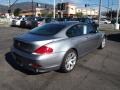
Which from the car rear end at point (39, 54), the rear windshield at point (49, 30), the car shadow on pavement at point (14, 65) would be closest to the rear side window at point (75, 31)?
the rear windshield at point (49, 30)

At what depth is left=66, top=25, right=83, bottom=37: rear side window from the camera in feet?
20.5

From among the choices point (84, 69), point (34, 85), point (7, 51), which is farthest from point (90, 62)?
point (7, 51)

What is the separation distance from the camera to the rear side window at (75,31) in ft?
20.5

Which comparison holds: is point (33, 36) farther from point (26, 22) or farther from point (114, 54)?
point (26, 22)

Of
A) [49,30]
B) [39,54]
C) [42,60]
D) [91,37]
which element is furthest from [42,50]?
[91,37]

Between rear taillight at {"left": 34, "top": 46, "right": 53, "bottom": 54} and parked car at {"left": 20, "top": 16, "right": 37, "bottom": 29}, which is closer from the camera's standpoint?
rear taillight at {"left": 34, "top": 46, "right": 53, "bottom": 54}

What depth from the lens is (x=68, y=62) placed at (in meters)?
5.96

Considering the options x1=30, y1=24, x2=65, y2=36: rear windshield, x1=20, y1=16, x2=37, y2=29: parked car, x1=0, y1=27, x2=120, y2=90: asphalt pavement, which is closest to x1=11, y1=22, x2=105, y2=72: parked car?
x1=30, y1=24, x2=65, y2=36: rear windshield

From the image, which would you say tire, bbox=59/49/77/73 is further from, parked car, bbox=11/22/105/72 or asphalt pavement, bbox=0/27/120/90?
asphalt pavement, bbox=0/27/120/90

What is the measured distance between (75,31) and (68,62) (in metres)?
1.18

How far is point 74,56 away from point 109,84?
1.54m

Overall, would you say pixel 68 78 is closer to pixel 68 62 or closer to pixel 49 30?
pixel 68 62

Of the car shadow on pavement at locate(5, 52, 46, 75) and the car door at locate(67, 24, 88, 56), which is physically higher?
the car door at locate(67, 24, 88, 56)

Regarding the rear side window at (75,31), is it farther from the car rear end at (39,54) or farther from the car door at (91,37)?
the car rear end at (39,54)
